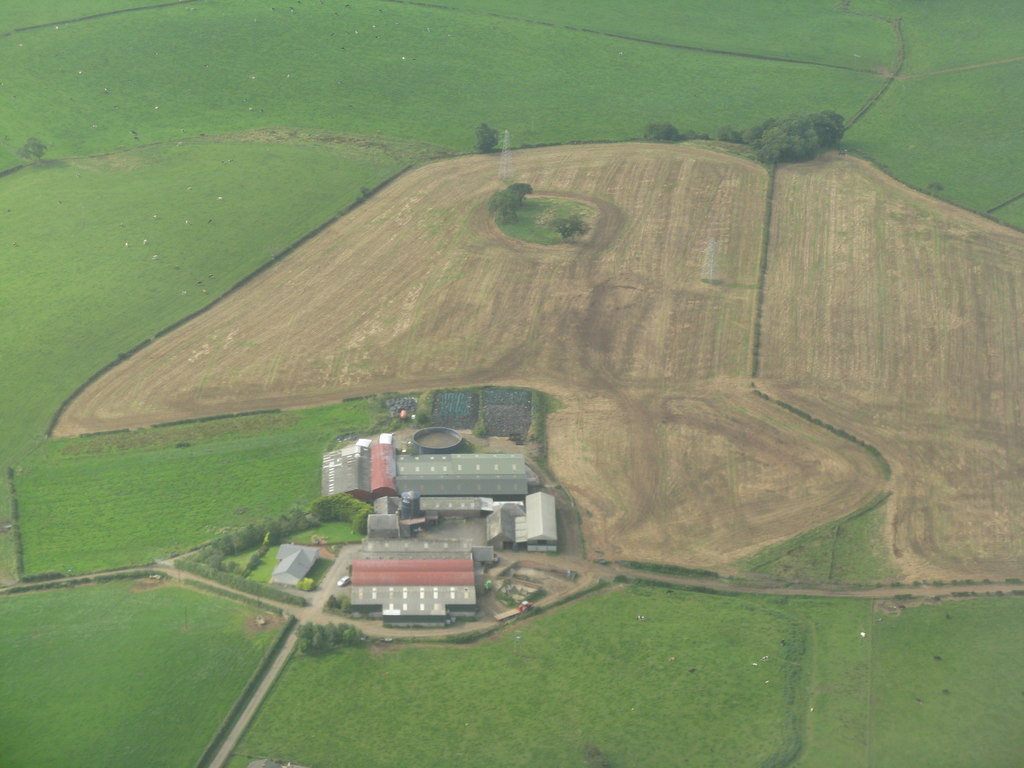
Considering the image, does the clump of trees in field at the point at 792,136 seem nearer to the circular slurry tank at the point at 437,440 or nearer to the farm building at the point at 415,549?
the circular slurry tank at the point at 437,440

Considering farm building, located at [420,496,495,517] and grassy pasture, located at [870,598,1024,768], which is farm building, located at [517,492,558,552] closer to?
farm building, located at [420,496,495,517]

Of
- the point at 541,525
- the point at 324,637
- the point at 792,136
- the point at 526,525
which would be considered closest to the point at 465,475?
the point at 526,525

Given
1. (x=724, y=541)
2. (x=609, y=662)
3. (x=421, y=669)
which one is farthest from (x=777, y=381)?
(x=421, y=669)

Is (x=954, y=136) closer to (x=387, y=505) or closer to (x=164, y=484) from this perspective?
(x=387, y=505)

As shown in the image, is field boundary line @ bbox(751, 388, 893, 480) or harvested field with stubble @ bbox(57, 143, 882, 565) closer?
harvested field with stubble @ bbox(57, 143, 882, 565)

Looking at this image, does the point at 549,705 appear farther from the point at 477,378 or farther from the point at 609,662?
the point at 477,378

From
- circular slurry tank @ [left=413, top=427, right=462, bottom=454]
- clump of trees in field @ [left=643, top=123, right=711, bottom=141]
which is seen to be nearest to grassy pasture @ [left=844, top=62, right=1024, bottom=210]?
clump of trees in field @ [left=643, top=123, right=711, bottom=141]

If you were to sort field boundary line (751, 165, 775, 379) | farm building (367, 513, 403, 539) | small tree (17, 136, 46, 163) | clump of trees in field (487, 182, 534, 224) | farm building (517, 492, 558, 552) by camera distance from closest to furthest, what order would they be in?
farm building (517, 492, 558, 552), farm building (367, 513, 403, 539), field boundary line (751, 165, 775, 379), clump of trees in field (487, 182, 534, 224), small tree (17, 136, 46, 163)
